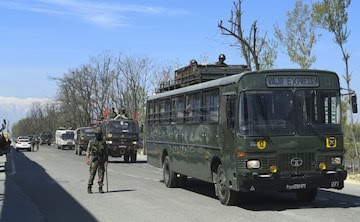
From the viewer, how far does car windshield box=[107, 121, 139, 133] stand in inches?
1350

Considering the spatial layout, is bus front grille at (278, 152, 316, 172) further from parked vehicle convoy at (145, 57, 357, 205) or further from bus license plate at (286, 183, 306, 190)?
bus license plate at (286, 183, 306, 190)

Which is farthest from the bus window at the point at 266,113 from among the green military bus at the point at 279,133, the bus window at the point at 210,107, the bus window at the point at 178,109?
the bus window at the point at 178,109

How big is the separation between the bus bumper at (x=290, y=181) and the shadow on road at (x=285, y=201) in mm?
649

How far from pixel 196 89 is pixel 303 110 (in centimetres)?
357

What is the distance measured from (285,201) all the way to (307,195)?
1.86ft

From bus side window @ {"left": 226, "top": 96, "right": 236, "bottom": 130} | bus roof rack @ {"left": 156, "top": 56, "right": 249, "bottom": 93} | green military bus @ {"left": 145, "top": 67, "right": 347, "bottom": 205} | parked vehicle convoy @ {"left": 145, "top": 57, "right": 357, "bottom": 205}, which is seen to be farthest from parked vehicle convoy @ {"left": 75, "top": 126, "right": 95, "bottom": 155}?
bus side window @ {"left": 226, "top": 96, "right": 236, "bottom": 130}

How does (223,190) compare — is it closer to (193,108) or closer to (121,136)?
(193,108)

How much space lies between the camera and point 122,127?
1363 inches

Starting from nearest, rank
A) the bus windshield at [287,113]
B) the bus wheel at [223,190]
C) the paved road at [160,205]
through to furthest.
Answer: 1. the paved road at [160,205]
2. the bus windshield at [287,113]
3. the bus wheel at [223,190]

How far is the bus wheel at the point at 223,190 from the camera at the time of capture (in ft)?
40.2

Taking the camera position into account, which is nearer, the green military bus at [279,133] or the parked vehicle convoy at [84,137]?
the green military bus at [279,133]

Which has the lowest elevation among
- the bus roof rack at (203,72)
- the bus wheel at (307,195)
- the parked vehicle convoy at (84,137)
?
the bus wheel at (307,195)

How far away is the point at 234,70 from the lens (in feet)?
52.9

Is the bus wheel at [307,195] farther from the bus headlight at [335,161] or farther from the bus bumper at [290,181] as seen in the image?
the bus headlight at [335,161]
